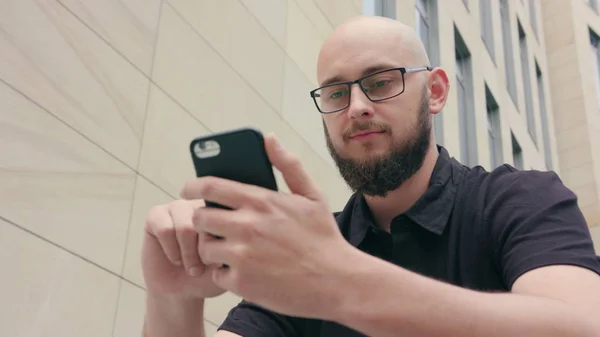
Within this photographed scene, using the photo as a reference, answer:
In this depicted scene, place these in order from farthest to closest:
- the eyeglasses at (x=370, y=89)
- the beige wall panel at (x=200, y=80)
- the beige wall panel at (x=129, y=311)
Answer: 1. the beige wall panel at (x=200, y=80)
2. the beige wall panel at (x=129, y=311)
3. the eyeglasses at (x=370, y=89)

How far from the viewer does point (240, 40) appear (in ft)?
14.1

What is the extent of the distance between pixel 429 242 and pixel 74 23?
2168 millimetres

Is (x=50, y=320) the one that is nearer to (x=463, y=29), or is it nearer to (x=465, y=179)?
(x=465, y=179)

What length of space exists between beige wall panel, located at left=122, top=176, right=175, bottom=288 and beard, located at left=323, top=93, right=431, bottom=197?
1555 millimetres

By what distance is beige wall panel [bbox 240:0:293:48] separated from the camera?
4562mm

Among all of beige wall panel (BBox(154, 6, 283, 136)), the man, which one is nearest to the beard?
the man

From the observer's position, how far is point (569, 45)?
15.7m

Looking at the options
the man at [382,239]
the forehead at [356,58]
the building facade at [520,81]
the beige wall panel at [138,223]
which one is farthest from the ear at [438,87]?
the building facade at [520,81]

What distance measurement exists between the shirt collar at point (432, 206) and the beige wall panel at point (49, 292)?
1.41m

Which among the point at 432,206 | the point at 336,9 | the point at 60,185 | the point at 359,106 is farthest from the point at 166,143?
the point at 336,9

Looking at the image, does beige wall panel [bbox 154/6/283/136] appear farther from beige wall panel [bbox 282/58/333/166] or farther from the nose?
the nose

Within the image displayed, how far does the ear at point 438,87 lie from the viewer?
167 cm

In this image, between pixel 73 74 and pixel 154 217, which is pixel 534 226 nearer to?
pixel 154 217

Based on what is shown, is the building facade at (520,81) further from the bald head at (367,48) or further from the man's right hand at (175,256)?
the man's right hand at (175,256)
